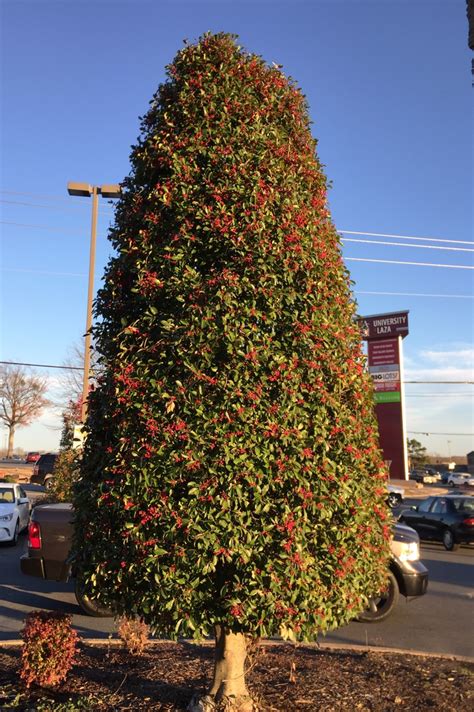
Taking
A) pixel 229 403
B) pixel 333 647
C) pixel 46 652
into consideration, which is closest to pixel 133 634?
pixel 46 652

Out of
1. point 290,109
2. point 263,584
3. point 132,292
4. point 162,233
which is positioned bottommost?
point 263,584

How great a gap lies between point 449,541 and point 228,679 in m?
12.9

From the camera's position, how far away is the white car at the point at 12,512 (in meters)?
13.2

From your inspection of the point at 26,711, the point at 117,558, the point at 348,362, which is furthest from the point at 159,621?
the point at 348,362

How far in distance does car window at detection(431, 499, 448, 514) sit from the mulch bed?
1110cm

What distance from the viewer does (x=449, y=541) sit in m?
15.2

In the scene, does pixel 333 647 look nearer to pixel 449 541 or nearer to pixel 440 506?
pixel 449 541

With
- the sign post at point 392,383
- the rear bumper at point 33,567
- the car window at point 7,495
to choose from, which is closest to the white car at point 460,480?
the sign post at point 392,383

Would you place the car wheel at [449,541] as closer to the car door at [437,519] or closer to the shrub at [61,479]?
the car door at [437,519]

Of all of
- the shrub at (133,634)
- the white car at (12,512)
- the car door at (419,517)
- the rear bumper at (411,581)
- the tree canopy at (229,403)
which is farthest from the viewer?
the car door at (419,517)

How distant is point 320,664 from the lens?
16.2 ft

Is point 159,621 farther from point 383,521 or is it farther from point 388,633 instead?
point 388,633

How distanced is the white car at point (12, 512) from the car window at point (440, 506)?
10391mm

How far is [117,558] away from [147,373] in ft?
3.38
